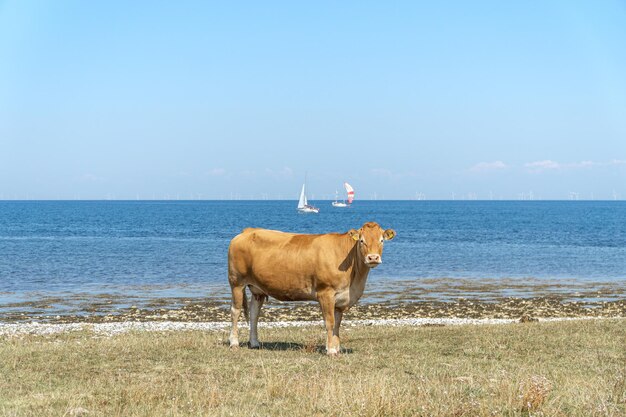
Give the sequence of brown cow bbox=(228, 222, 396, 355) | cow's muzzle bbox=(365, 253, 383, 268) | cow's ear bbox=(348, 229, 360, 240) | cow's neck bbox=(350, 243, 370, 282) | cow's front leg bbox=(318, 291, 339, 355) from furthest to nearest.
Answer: cow's neck bbox=(350, 243, 370, 282) → brown cow bbox=(228, 222, 396, 355) → cow's front leg bbox=(318, 291, 339, 355) → cow's ear bbox=(348, 229, 360, 240) → cow's muzzle bbox=(365, 253, 383, 268)

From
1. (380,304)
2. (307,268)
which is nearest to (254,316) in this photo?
(307,268)

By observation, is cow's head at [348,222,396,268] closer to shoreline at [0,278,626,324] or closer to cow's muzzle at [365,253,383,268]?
cow's muzzle at [365,253,383,268]

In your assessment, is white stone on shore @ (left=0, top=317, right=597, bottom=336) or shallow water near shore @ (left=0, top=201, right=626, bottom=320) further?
shallow water near shore @ (left=0, top=201, right=626, bottom=320)

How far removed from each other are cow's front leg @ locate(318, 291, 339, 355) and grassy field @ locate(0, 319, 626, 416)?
225mm

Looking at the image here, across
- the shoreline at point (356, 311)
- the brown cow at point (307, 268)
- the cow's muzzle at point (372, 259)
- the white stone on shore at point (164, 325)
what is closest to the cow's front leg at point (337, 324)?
the brown cow at point (307, 268)

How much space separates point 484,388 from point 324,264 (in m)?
5.33

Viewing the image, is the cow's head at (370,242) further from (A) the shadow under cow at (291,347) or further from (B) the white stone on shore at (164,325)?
(B) the white stone on shore at (164,325)

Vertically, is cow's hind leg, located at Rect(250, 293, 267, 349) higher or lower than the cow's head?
lower

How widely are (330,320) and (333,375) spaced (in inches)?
114

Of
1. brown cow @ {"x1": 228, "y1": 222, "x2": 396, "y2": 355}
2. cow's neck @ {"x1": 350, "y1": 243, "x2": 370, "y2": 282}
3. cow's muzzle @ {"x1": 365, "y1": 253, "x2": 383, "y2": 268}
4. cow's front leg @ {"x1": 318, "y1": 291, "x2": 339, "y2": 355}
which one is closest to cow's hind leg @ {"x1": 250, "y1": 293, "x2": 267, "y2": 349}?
brown cow @ {"x1": 228, "y1": 222, "x2": 396, "y2": 355}

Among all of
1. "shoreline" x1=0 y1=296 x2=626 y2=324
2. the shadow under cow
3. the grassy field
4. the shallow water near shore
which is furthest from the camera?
the shallow water near shore

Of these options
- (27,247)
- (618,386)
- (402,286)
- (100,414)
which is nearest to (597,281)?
(402,286)

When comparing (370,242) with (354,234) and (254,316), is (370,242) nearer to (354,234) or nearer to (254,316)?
(354,234)

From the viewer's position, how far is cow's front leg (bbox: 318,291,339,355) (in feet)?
50.9
